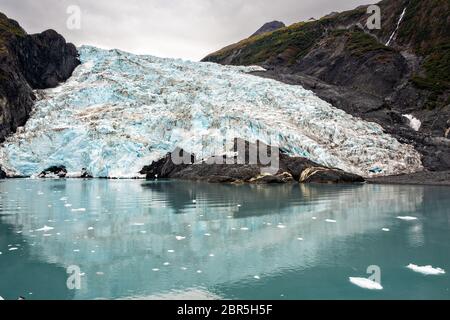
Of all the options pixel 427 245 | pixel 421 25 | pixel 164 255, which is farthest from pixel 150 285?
pixel 421 25

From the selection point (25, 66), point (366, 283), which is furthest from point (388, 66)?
point (366, 283)

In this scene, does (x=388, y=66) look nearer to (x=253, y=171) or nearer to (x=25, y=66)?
(x=253, y=171)

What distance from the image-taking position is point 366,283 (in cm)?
667

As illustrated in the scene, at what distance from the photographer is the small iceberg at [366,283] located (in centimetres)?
649

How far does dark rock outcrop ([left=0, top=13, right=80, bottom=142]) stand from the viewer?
4028cm

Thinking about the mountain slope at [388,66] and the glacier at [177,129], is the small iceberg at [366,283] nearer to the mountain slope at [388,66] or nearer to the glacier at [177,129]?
the glacier at [177,129]

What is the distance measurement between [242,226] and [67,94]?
38.5m

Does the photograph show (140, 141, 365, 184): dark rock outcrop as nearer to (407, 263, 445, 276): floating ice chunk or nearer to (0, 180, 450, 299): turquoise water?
(0, 180, 450, 299): turquoise water

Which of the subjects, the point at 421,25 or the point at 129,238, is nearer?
the point at 129,238

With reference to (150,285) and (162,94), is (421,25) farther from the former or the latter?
(150,285)

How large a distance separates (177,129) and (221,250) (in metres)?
29.7

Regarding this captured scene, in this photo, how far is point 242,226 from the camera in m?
11.8

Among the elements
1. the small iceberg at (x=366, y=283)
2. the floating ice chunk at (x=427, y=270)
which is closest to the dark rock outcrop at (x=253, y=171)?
the floating ice chunk at (x=427, y=270)

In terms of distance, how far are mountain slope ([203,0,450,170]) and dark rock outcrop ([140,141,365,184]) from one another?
1033 centimetres
